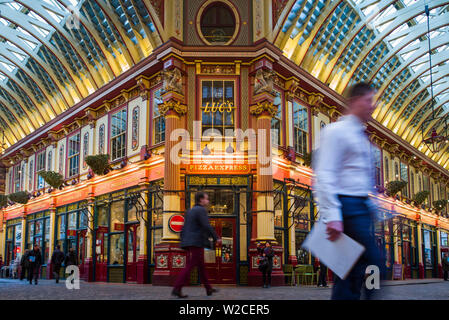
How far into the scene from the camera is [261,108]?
18016 millimetres

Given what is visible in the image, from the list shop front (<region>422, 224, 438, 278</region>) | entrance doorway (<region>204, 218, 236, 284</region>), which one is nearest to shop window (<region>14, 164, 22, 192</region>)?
entrance doorway (<region>204, 218, 236, 284</region>)

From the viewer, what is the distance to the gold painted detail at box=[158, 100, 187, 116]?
17.9m

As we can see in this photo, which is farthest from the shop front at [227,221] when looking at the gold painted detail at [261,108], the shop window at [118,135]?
the shop window at [118,135]

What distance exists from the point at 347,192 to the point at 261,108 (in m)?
14.4

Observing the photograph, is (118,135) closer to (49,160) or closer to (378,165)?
(49,160)

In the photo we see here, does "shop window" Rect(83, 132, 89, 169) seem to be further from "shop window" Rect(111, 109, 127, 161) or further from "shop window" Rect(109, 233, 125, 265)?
"shop window" Rect(109, 233, 125, 265)

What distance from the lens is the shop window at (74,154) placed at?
25156 millimetres

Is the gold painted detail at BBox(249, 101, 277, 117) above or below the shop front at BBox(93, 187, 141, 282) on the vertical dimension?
above

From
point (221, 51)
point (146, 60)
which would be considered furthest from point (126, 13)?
point (221, 51)

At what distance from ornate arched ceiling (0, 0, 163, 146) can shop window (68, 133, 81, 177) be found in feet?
6.19

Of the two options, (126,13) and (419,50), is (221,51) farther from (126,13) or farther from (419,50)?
(419,50)

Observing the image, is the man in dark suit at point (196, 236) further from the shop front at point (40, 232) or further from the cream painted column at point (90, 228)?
→ the shop front at point (40, 232)

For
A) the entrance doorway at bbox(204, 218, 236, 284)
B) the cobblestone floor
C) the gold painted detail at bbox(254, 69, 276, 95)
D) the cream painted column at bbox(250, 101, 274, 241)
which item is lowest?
the cobblestone floor

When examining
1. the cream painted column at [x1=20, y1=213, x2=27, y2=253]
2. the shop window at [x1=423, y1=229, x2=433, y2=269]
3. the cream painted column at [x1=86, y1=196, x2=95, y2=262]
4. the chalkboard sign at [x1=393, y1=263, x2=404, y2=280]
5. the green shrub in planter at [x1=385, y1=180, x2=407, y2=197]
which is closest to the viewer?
the cream painted column at [x1=86, y1=196, x2=95, y2=262]
